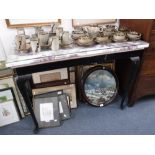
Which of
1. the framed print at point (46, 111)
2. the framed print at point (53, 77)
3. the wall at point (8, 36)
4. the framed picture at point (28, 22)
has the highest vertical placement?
the framed picture at point (28, 22)

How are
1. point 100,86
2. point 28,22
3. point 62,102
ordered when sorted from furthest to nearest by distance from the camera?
1. point 100,86
2. point 62,102
3. point 28,22

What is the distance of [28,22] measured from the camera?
161 centimetres

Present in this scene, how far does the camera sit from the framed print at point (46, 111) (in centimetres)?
168

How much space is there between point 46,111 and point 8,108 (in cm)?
35

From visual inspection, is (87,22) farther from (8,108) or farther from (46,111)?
(8,108)

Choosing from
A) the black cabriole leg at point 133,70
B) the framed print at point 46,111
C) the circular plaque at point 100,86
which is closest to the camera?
the black cabriole leg at point 133,70

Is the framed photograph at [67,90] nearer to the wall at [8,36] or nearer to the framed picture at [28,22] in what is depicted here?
the wall at [8,36]

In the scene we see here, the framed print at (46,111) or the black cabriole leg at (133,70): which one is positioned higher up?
the black cabriole leg at (133,70)

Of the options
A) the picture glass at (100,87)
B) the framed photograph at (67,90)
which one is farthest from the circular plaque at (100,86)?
the framed photograph at (67,90)

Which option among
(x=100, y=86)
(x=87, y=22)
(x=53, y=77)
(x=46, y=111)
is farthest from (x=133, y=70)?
(x=46, y=111)

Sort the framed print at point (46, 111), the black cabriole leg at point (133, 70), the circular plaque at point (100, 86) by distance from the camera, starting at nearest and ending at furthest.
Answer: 1. the black cabriole leg at point (133, 70)
2. the framed print at point (46, 111)
3. the circular plaque at point (100, 86)

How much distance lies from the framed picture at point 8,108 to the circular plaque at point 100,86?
67 cm

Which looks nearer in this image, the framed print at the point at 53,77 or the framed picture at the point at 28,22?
the framed picture at the point at 28,22

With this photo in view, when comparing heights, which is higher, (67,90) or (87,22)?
(87,22)
